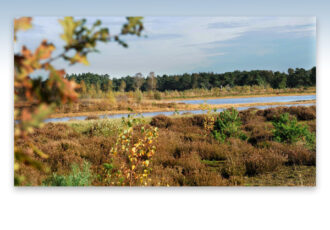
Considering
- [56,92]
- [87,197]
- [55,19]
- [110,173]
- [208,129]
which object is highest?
[55,19]

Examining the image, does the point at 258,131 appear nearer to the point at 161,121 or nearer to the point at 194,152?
the point at 194,152

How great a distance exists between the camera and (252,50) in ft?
13.1

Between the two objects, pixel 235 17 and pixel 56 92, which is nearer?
pixel 56 92

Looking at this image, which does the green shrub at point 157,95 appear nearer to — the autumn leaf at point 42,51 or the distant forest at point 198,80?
the distant forest at point 198,80

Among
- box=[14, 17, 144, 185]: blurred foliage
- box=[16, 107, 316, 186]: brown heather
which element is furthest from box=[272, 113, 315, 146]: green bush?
box=[14, 17, 144, 185]: blurred foliage

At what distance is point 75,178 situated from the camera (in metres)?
3.84

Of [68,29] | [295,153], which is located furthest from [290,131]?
[68,29]

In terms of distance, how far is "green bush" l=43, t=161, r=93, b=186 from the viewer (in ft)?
12.6

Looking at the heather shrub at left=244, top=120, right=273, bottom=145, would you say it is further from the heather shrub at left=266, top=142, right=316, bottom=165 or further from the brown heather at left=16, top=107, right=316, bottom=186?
the heather shrub at left=266, top=142, right=316, bottom=165

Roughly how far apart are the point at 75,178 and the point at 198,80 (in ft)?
5.88

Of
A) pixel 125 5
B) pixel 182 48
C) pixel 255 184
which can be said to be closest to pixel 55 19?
pixel 125 5

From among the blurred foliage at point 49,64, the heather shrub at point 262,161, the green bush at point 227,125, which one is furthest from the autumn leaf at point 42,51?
the heather shrub at point 262,161

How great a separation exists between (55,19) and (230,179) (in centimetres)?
265

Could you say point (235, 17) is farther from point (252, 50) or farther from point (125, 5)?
point (125, 5)
